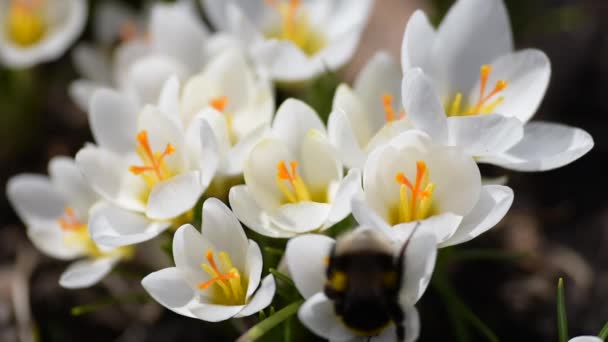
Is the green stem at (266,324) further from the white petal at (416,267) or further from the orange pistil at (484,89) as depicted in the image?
the orange pistil at (484,89)

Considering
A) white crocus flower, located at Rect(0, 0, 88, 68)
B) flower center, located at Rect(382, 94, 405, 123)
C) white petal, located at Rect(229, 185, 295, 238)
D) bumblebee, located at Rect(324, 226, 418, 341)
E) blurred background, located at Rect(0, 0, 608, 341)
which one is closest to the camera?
bumblebee, located at Rect(324, 226, 418, 341)

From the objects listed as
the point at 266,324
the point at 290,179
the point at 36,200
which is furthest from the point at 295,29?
the point at 266,324

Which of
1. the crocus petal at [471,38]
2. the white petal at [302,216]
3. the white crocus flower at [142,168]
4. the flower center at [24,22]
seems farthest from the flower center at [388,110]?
the flower center at [24,22]

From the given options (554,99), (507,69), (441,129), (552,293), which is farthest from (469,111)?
(554,99)

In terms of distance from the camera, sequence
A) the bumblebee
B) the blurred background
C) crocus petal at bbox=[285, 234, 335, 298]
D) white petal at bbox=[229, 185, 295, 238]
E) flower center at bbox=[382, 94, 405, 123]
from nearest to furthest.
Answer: the bumblebee → crocus petal at bbox=[285, 234, 335, 298] → white petal at bbox=[229, 185, 295, 238] → flower center at bbox=[382, 94, 405, 123] → the blurred background

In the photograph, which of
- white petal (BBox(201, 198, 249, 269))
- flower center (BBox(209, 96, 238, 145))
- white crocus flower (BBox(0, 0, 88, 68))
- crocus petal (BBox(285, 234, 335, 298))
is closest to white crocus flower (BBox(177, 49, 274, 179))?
flower center (BBox(209, 96, 238, 145))

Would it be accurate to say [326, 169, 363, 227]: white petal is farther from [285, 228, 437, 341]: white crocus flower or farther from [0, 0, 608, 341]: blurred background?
[0, 0, 608, 341]: blurred background

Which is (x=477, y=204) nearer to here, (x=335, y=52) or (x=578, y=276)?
(x=335, y=52)
